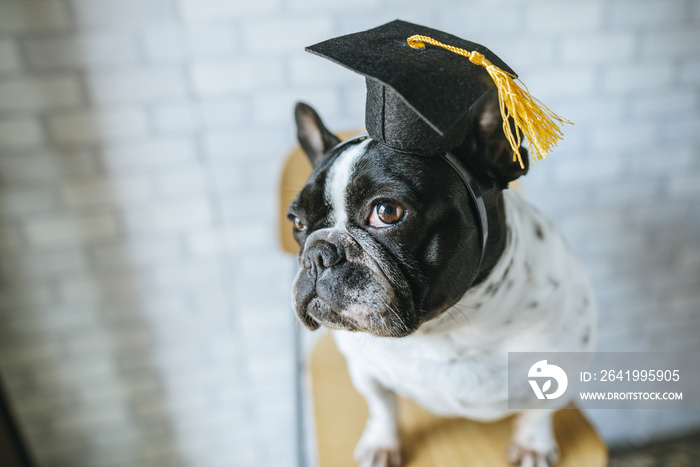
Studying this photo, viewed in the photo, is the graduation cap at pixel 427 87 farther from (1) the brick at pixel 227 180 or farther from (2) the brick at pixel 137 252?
(2) the brick at pixel 137 252

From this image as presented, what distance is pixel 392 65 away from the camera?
0.44 m

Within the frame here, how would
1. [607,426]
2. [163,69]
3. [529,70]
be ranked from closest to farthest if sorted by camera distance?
[163,69] → [529,70] → [607,426]

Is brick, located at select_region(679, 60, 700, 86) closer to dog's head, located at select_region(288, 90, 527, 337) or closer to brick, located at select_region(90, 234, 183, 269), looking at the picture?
dog's head, located at select_region(288, 90, 527, 337)

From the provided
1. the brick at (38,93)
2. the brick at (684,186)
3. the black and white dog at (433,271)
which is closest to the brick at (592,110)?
the brick at (684,186)

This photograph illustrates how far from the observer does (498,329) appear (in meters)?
0.63

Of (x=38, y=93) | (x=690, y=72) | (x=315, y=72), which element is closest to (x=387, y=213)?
(x=315, y=72)

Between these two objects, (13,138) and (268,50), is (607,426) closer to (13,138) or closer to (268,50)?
(268,50)

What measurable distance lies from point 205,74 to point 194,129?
0.12 metres

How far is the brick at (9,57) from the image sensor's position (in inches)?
37.5

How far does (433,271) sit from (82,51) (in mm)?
851

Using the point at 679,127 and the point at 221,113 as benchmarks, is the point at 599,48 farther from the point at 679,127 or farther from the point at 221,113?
the point at 221,113

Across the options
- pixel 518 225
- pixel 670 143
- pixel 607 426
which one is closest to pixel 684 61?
pixel 670 143

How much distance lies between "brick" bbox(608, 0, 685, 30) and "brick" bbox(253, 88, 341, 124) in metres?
0.64

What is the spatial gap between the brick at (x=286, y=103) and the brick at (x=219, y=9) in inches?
6.4
